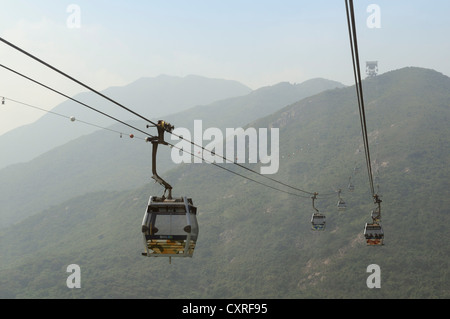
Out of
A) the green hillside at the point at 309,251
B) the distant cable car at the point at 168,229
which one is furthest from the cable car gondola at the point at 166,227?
the green hillside at the point at 309,251

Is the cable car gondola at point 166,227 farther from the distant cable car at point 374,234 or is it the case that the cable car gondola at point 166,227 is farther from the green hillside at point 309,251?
the green hillside at point 309,251

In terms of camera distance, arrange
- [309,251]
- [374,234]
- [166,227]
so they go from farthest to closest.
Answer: [309,251] < [374,234] < [166,227]

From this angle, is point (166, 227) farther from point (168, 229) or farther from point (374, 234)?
point (374, 234)

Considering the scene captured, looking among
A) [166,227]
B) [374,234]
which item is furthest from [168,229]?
[374,234]

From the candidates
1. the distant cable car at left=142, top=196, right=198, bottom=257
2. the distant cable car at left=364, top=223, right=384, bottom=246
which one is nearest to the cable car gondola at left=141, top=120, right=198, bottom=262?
the distant cable car at left=142, top=196, right=198, bottom=257

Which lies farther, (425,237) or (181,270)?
(181,270)

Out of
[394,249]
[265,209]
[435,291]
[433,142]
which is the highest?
[433,142]

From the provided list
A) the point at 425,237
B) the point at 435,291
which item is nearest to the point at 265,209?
the point at 425,237
